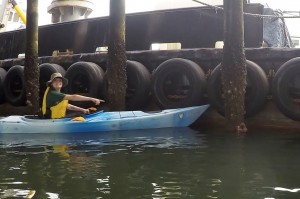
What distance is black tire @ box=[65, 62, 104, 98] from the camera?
11383 mm

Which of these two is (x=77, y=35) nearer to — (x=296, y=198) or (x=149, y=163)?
(x=149, y=163)

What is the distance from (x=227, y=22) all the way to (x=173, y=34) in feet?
15.1

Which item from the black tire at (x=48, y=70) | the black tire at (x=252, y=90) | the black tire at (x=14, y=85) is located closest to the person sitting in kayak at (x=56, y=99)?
the black tire at (x=252, y=90)

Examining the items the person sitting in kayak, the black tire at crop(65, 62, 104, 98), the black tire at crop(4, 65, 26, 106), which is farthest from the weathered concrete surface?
the black tire at crop(4, 65, 26, 106)

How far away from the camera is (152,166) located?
525 centimetres

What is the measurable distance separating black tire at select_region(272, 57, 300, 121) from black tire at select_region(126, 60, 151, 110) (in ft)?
12.2

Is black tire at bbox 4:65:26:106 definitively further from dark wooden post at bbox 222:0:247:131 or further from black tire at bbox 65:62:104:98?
dark wooden post at bbox 222:0:247:131

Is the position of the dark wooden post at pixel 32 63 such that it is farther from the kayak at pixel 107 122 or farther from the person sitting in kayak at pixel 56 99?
the person sitting in kayak at pixel 56 99

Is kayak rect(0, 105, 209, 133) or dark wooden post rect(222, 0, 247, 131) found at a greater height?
dark wooden post rect(222, 0, 247, 131)

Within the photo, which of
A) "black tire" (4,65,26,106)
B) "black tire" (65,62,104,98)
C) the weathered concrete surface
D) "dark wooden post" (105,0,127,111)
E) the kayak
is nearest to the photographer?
the kayak

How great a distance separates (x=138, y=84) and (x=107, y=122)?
2.04 m

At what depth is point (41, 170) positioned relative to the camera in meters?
4.98

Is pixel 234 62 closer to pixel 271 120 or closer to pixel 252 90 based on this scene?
pixel 252 90

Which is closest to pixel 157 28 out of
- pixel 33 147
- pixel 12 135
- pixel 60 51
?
pixel 60 51
